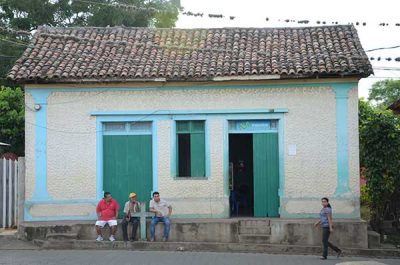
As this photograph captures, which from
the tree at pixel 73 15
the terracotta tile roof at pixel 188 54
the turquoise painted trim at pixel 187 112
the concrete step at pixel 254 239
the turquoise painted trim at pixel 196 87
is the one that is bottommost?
the concrete step at pixel 254 239

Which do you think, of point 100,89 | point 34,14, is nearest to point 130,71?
point 100,89

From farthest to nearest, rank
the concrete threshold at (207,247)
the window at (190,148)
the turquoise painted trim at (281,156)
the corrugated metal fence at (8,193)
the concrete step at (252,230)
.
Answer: the corrugated metal fence at (8,193), the window at (190,148), the turquoise painted trim at (281,156), the concrete step at (252,230), the concrete threshold at (207,247)

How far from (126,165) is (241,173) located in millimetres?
3869

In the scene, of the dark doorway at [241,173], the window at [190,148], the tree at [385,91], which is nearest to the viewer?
the window at [190,148]

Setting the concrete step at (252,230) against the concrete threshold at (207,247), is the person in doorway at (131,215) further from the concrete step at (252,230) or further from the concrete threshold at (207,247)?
the concrete step at (252,230)

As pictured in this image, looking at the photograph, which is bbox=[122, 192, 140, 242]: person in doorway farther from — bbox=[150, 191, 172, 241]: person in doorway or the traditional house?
the traditional house

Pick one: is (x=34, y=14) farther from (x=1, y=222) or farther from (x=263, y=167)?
(x=263, y=167)

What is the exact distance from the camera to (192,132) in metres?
15.4

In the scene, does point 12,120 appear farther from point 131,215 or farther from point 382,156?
point 382,156

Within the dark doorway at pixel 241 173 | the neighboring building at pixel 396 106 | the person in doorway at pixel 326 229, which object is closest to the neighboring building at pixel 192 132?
the dark doorway at pixel 241 173

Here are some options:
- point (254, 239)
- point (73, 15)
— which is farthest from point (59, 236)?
point (73, 15)

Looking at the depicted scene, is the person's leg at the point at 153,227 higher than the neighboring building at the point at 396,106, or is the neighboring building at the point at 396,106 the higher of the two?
the neighboring building at the point at 396,106

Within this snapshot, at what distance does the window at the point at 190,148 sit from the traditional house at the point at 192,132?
0.09ft

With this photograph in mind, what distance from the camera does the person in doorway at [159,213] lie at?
14.2 m
